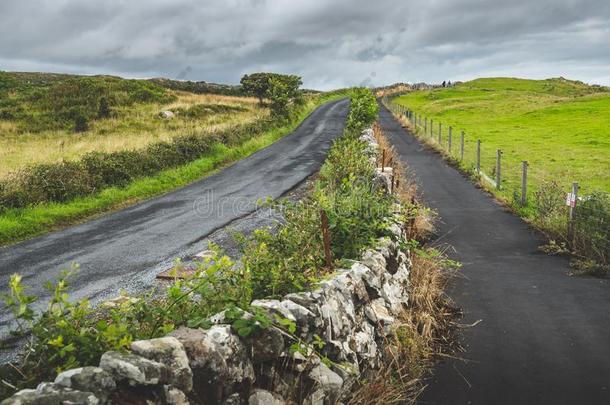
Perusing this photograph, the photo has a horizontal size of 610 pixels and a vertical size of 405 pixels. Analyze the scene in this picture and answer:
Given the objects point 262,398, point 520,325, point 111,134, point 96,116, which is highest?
point 96,116

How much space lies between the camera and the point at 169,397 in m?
3.51

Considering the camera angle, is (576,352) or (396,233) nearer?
(576,352)

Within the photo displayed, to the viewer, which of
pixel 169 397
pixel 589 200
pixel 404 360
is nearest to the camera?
pixel 169 397

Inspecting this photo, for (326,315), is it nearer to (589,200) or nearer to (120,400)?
(120,400)

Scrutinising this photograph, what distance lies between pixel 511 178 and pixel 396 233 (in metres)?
16.2

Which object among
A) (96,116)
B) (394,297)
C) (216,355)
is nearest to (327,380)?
(216,355)

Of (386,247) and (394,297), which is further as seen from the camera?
(386,247)

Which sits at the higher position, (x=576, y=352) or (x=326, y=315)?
(x=326, y=315)

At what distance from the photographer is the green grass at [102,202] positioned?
14070mm

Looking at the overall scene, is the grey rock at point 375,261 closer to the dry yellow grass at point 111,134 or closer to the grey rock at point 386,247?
the grey rock at point 386,247

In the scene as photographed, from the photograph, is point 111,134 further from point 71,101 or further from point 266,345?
A: point 266,345

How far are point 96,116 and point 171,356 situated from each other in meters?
41.1

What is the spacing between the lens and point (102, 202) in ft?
55.9

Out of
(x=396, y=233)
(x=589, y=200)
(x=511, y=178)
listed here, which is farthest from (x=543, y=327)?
(x=511, y=178)
